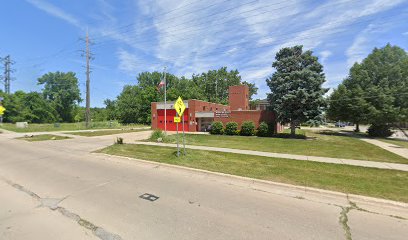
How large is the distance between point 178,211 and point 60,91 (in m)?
81.2

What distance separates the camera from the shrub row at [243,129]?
22406 millimetres

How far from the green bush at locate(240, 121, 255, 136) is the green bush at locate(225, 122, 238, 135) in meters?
1.02

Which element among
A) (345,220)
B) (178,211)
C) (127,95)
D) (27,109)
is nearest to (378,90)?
(345,220)

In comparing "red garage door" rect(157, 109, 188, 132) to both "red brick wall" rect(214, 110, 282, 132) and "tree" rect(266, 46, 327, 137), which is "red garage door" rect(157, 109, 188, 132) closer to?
"red brick wall" rect(214, 110, 282, 132)

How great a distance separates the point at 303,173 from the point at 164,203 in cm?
529

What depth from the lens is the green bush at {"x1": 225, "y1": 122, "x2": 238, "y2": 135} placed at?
24367 millimetres

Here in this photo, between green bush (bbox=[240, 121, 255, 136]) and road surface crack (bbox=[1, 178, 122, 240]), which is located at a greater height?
green bush (bbox=[240, 121, 255, 136])

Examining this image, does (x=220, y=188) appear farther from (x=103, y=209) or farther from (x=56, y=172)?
(x=56, y=172)

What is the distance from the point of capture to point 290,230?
3.74 m

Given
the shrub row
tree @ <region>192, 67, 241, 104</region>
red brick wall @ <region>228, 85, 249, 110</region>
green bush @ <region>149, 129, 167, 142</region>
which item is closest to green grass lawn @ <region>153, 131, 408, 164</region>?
green bush @ <region>149, 129, 167, 142</region>

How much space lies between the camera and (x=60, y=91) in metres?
68.5

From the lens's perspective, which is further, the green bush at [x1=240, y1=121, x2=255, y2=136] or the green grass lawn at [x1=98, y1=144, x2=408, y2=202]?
the green bush at [x1=240, y1=121, x2=255, y2=136]

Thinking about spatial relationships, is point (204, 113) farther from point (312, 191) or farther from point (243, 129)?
point (312, 191)

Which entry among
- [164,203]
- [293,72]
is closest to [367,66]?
[293,72]
